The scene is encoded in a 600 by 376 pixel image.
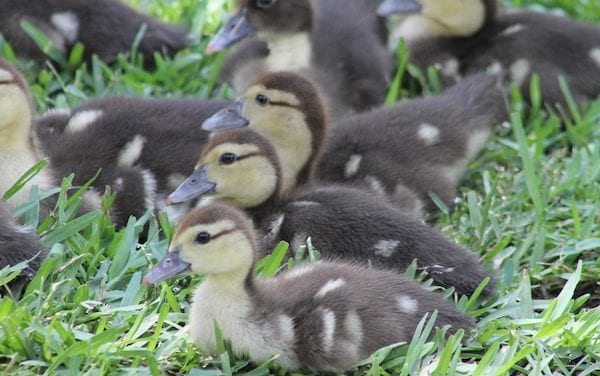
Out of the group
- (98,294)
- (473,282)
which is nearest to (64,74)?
(98,294)

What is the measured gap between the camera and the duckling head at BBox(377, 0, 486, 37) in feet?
14.6

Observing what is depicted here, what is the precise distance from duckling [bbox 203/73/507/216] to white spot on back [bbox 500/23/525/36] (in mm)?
401

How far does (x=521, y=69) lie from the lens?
14.2 feet

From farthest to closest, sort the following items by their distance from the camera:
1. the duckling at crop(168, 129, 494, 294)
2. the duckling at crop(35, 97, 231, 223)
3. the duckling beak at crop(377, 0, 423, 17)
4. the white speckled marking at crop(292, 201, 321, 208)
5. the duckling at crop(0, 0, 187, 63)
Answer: the duckling beak at crop(377, 0, 423, 17)
the duckling at crop(0, 0, 187, 63)
the duckling at crop(35, 97, 231, 223)
the white speckled marking at crop(292, 201, 321, 208)
the duckling at crop(168, 129, 494, 294)

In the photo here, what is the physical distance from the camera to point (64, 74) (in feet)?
14.1

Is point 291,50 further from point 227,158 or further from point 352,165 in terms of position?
point 227,158

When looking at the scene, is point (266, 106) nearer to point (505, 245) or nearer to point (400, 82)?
point (505, 245)

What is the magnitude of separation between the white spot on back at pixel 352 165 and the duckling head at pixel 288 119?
0.12 m

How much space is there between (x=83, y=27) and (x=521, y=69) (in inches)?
58.0

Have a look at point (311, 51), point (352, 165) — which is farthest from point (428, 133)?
point (311, 51)

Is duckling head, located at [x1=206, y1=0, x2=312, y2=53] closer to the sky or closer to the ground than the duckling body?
closer to the sky

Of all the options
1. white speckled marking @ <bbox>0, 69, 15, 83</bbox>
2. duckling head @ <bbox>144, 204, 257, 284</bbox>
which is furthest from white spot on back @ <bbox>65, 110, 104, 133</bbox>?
duckling head @ <bbox>144, 204, 257, 284</bbox>

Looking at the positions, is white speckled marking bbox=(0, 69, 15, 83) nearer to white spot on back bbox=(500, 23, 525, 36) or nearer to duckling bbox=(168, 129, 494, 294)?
duckling bbox=(168, 129, 494, 294)

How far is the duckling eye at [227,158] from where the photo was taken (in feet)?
10.7
